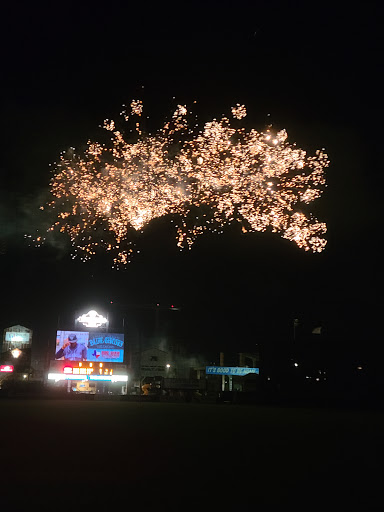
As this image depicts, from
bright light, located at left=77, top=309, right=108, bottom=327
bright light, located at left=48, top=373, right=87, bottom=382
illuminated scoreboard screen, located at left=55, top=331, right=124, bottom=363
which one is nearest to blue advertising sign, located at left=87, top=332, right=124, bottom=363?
illuminated scoreboard screen, located at left=55, top=331, right=124, bottom=363

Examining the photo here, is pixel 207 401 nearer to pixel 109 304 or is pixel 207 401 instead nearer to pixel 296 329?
pixel 296 329

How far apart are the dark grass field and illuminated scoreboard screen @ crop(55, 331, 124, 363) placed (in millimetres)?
36964

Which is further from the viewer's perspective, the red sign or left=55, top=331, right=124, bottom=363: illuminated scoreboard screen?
the red sign

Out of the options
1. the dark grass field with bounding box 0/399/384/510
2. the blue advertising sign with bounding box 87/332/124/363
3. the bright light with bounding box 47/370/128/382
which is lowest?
the dark grass field with bounding box 0/399/384/510

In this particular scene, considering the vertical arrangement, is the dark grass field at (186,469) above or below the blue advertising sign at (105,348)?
below

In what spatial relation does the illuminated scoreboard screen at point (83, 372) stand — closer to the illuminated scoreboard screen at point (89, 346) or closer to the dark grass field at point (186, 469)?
the illuminated scoreboard screen at point (89, 346)

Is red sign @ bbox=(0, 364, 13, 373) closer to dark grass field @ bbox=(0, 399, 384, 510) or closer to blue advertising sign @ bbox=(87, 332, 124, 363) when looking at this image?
blue advertising sign @ bbox=(87, 332, 124, 363)

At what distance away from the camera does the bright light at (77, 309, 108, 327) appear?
5319 centimetres

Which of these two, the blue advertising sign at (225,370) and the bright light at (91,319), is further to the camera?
the bright light at (91,319)

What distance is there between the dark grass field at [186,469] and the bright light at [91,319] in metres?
41.0

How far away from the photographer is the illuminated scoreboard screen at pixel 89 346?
160 feet

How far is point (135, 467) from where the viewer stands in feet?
24.5

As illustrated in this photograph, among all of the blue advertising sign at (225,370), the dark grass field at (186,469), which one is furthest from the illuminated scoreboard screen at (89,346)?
the dark grass field at (186,469)

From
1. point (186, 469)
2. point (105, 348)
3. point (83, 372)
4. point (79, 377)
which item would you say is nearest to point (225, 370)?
point (105, 348)
